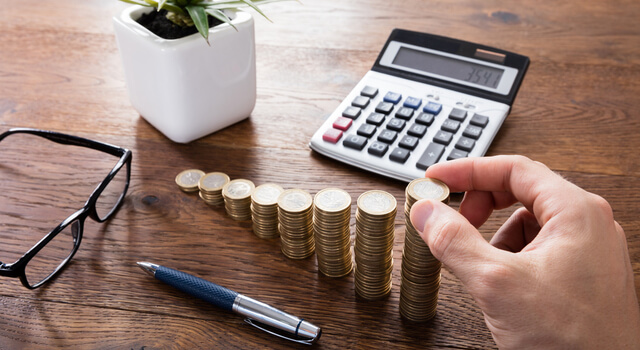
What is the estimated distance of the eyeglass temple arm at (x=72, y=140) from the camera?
926 millimetres

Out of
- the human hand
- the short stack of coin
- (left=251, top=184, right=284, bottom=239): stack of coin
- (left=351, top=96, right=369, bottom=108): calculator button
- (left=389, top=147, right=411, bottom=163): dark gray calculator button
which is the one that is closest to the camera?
the human hand

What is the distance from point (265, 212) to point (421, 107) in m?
0.35

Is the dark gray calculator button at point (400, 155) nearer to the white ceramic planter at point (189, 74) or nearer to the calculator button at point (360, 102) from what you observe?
the calculator button at point (360, 102)

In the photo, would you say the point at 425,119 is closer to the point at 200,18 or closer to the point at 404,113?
the point at 404,113

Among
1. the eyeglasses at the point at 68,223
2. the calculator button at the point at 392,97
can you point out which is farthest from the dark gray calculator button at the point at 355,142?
the eyeglasses at the point at 68,223

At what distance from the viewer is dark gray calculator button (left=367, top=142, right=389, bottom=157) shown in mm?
919

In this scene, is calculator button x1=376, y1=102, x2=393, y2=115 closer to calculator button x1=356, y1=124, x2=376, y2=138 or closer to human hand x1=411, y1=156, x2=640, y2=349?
calculator button x1=356, y1=124, x2=376, y2=138

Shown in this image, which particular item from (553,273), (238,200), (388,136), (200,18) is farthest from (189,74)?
(553,273)

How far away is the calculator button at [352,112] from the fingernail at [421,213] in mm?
403

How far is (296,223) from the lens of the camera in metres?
0.76

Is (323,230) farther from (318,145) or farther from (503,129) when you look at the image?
(503,129)

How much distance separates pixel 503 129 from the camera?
1029 millimetres

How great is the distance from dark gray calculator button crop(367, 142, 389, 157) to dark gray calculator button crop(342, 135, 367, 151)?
0.01m

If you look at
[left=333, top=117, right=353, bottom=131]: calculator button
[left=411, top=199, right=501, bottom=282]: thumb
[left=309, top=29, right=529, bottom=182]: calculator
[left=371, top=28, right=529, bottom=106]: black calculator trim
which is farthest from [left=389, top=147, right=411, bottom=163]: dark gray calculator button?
[left=411, top=199, right=501, bottom=282]: thumb
